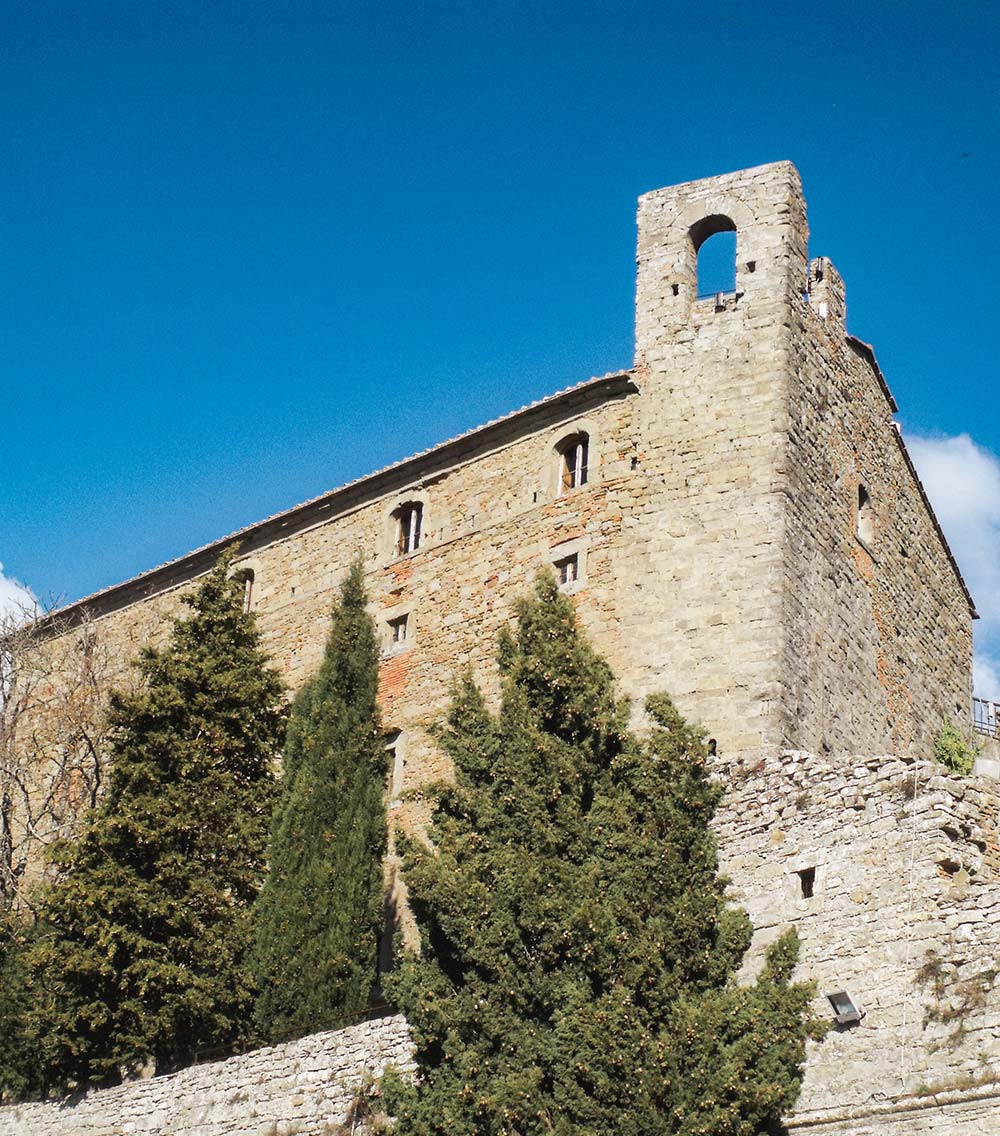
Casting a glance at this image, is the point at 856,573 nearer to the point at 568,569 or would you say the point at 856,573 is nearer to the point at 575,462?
the point at 568,569

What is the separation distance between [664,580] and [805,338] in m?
4.52

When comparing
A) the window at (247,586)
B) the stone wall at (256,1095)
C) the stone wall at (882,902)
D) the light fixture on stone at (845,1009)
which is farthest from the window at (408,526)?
the light fixture on stone at (845,1009)

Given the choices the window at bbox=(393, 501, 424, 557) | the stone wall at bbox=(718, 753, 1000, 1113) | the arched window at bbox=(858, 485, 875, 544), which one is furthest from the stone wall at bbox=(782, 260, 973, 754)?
the window at bbox=(393, 501, 424, 557)

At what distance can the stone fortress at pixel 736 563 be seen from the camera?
1777 cm

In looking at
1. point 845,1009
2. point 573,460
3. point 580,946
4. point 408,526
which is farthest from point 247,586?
point 845,1009

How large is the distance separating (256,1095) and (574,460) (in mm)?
10717

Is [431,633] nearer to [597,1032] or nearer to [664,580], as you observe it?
[664,580]

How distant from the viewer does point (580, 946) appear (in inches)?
642

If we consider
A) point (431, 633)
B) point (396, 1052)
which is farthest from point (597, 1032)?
point (431, 633)

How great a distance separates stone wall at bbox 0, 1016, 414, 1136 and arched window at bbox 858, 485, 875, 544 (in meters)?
11.6

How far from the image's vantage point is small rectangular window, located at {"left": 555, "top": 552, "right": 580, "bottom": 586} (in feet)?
80.3

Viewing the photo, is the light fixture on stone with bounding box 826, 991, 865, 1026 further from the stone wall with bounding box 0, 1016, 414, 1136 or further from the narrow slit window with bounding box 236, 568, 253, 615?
the narrow slit window with bounding box 236, 568, 253, 615

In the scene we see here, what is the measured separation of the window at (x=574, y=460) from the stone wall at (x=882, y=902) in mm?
7458

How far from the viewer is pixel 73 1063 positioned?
20203 mm
